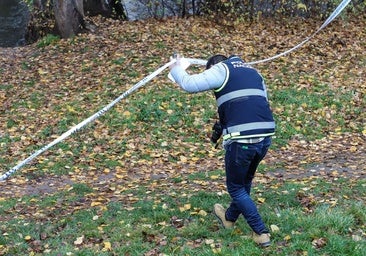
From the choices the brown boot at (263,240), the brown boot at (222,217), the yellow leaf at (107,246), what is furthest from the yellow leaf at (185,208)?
the brown boot at (263,240)

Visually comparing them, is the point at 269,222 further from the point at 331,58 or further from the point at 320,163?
the point at 331,58

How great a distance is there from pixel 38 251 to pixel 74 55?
10701mm

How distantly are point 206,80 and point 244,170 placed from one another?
0.96m

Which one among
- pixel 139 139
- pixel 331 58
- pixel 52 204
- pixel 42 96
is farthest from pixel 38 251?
pixel 331 58

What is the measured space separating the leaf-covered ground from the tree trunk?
47cm

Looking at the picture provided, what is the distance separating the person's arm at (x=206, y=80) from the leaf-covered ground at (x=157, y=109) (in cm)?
287

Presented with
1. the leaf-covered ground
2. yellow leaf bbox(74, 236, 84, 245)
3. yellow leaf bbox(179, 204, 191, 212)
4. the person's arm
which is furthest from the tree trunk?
the person's arm

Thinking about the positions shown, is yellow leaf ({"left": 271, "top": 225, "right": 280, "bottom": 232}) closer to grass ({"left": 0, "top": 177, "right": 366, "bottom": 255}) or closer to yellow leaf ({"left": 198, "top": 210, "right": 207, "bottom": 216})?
grass ({"left": 0, "top": 177, "right": 366, "bottom": 255})

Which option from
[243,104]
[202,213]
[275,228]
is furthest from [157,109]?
[243,104]

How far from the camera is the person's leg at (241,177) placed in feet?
15.7

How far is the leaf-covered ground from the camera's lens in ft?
28.2

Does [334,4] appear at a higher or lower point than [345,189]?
higher

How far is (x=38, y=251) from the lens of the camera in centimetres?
546

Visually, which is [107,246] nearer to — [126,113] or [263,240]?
[263,240]
